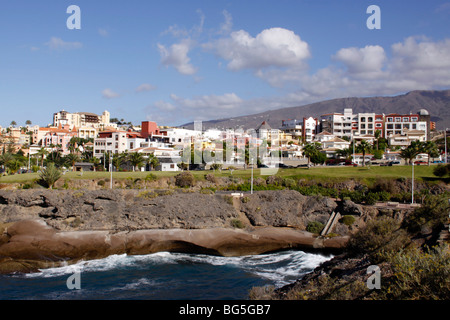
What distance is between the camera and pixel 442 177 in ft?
140

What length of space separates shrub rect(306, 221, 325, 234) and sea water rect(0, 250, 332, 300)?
3938 millimetres

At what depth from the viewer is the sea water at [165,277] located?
20.4m

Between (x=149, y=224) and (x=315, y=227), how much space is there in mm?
14552

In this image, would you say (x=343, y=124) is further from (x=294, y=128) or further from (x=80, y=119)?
(x=80, y=119)

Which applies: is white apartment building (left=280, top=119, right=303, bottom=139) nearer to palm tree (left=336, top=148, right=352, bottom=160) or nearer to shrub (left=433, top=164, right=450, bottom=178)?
palm tree (left=336, top=148, right=352, bottom=160)

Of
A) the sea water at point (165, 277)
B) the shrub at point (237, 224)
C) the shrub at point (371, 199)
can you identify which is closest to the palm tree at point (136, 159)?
the shrub at point (237, 224)

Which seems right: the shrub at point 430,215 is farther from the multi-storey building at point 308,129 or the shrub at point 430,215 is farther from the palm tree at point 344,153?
the multi-storey building at point 308,129

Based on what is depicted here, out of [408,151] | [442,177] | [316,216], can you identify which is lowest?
[316,216]

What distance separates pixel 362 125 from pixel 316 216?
91885 mm

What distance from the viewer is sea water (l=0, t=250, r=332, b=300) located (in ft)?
66.9

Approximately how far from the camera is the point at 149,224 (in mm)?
31625

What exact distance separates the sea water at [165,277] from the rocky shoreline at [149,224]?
1.27 m
